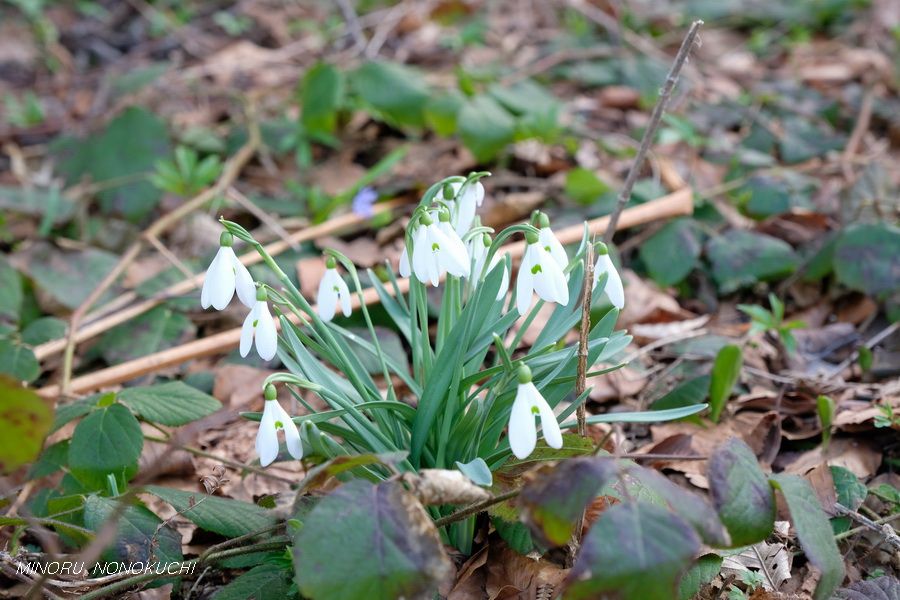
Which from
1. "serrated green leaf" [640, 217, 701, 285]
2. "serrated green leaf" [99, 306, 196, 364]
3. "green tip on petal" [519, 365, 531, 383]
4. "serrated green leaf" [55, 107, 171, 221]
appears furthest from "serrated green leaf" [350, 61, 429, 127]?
"green tip on petal" [519, 365, 531, 383]

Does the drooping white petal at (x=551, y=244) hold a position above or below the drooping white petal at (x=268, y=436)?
above

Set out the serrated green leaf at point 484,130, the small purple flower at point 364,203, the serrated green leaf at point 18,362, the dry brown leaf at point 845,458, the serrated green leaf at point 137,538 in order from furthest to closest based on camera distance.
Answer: the serrated green leaf at point 484,130, the small purple flower at point 364,203, the serrated green leaf at point 18,362, the dry brown leaf at point 845,458, the serrated green leaf at point 137,538

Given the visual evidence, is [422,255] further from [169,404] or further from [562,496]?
[169,404]

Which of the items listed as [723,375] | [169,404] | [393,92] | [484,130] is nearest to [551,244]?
[723,375]

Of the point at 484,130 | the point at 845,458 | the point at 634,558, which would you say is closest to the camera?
the point at 634,558

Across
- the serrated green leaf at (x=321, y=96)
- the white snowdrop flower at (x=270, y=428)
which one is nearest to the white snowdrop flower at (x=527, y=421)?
the white snowdrop flower at (x=270, y=428)

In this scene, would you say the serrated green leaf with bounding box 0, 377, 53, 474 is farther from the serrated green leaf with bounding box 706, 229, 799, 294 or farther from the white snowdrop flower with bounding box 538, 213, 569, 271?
the serrated green leaf with bounding box 706, 229, 799, 294

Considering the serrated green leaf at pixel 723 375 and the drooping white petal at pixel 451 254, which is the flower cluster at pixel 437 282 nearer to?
the drooping white petal at pixel 451 254
